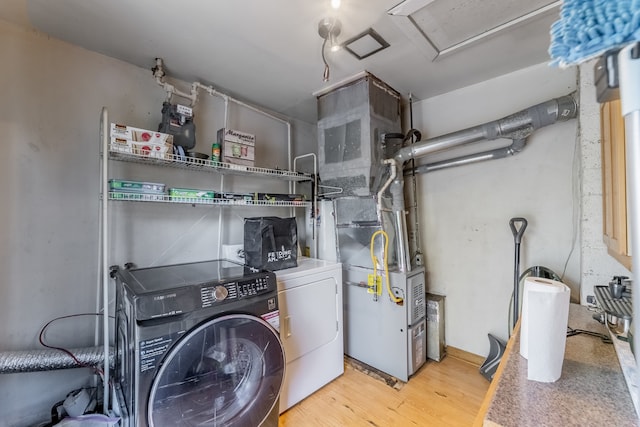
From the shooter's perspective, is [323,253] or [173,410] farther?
[323,253]

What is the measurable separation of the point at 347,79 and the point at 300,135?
3.36 ft

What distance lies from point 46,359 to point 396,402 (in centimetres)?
210

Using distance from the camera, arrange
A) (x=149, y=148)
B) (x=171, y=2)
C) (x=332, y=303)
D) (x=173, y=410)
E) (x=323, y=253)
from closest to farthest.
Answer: (x=173, y=410) → (x=171, y=2) → (x=149, y=148) → (x=332, y=303) → (x=323, y=253)

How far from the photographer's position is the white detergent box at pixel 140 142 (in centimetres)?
151

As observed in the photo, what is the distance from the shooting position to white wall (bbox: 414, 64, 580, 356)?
75.9 inches

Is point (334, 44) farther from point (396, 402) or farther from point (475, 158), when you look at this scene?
point (396, 402)

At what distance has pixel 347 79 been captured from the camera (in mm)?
2121

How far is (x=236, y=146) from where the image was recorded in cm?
206

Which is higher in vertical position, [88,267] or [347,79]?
[347,79]

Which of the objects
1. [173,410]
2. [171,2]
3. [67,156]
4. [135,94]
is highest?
[171,2]

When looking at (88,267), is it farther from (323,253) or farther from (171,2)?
(323,253)

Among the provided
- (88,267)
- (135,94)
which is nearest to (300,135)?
(135,94)

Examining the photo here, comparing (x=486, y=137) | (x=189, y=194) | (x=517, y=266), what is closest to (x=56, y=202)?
(x=189, y=194)

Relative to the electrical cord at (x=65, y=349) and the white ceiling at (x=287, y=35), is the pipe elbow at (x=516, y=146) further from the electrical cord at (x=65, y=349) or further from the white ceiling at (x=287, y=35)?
the electrical cord at (x=65, y=349)
